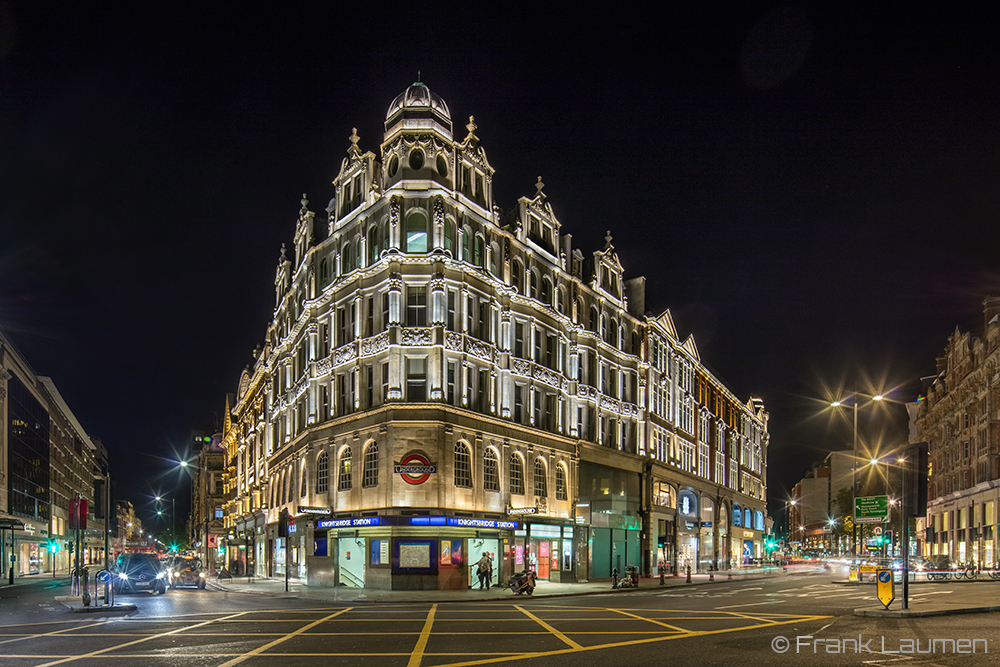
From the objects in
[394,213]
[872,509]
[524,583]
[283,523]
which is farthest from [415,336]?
[872,509]

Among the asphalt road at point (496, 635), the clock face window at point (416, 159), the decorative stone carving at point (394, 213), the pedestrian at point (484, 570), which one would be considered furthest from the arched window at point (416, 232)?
the asphalt road at point (496, 635)

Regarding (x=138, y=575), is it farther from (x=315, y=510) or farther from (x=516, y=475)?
(x=516, y=475)

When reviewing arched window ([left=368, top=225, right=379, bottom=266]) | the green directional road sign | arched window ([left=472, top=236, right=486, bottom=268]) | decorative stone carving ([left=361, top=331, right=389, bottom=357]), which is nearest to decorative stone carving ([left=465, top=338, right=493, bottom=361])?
decorative stone carving ([left=361, top=331, right=389, bottom=357])

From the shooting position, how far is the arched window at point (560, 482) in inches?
1987

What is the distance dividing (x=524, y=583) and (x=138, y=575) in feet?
56.0

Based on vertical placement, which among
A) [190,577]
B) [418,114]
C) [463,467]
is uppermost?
[418,114]

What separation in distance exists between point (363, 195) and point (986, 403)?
210 feet

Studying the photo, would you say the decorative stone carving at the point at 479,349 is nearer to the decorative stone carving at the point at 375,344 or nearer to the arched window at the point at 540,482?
the decorative stone carving at the point at 375,344

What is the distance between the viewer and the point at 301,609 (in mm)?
28875

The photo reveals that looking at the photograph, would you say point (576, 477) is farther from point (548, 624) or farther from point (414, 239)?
Result: point (548, 624)

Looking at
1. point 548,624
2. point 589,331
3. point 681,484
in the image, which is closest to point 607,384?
point 589,331

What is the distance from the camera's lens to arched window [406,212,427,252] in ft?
141

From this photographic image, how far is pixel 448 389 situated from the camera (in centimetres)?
4219

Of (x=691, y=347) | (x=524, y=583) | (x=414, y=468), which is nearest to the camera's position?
(x=524, y=583)
